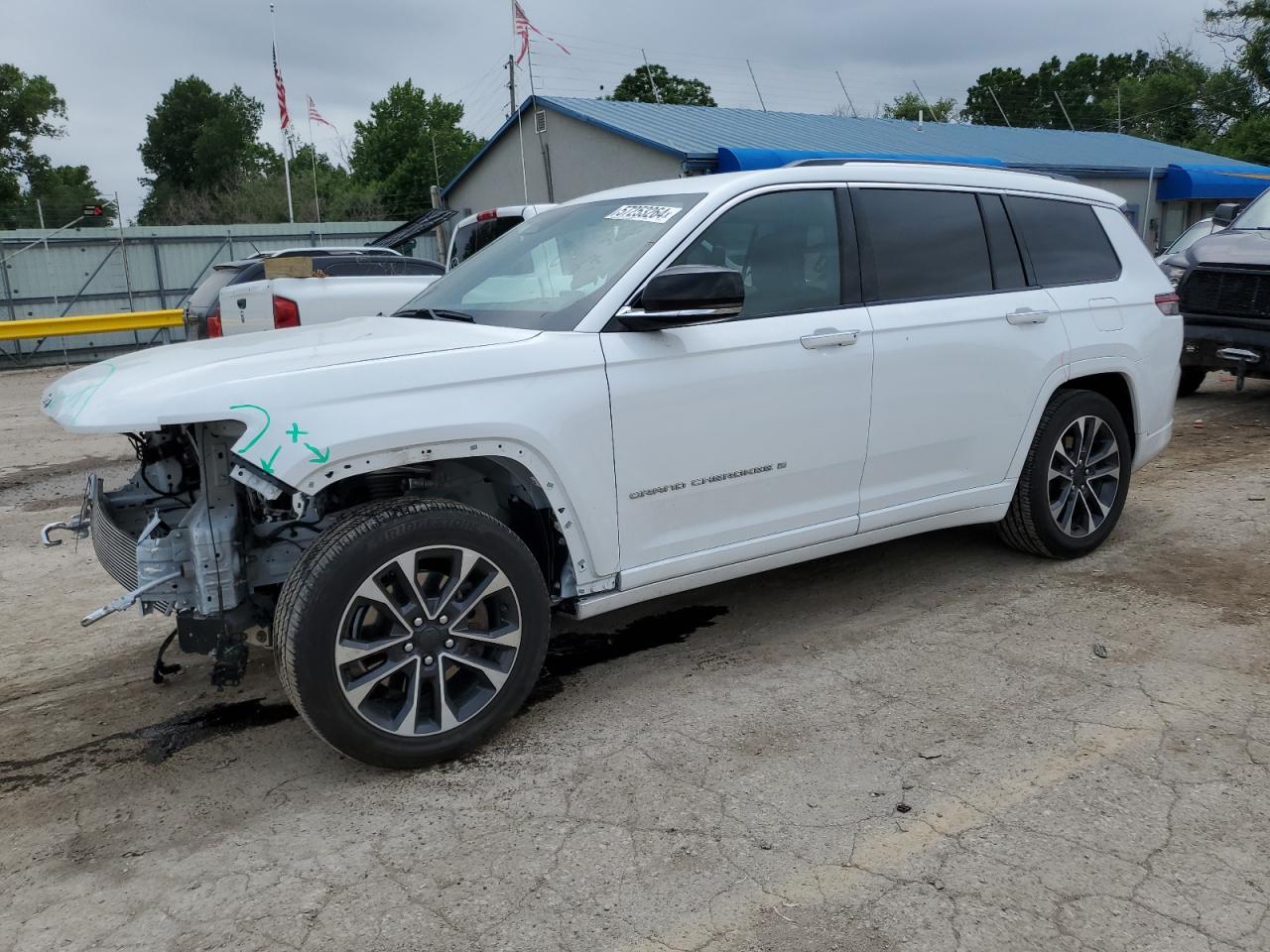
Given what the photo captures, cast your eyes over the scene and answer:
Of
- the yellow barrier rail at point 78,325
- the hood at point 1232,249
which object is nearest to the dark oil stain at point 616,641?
the hood at point 1232,249

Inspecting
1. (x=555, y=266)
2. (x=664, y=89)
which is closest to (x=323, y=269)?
(x=555, y=266)

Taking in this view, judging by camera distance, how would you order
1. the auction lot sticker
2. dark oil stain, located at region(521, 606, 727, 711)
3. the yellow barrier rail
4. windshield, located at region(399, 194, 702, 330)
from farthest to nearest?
the yellow barrier rail → dark oil stain, located at region(521, 606, 727, 711) → the auction lot sticker → windshield, located at region(399, 194, 702, 330)

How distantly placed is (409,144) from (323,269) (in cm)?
5198

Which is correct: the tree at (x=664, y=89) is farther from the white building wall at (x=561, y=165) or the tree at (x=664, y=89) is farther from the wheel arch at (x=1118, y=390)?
the wheel arch at (x=1118, y=390)

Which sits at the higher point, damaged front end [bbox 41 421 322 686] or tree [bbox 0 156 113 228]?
tree [bbox 0 156 113 228]

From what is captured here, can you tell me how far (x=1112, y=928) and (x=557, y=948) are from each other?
1340mm

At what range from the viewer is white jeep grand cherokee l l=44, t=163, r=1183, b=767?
9.87 feet

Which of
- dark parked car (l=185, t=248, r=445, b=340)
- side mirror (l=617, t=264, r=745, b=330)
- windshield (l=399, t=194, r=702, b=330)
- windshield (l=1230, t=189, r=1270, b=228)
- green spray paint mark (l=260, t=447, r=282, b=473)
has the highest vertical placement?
dark parked car (l=185, t=248, r=445, b=340)

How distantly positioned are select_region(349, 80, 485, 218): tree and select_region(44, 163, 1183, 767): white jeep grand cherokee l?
2062 inches

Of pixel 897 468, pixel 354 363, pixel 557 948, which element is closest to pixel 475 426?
pixel 354 363

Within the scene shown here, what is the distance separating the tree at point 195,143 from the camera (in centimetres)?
6481

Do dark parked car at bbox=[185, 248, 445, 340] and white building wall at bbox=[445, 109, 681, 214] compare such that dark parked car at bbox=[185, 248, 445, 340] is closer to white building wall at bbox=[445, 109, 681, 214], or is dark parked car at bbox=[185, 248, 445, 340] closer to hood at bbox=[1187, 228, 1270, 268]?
hood at bbox=[1187, 228, 1270, 268]

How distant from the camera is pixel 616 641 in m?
4.32

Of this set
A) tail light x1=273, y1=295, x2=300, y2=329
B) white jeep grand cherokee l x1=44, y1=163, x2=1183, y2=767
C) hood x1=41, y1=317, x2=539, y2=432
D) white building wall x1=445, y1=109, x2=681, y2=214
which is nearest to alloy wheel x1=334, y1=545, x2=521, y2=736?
white jeep grand cherokee l x1=44, y1=163, x2=1183, y2=767
